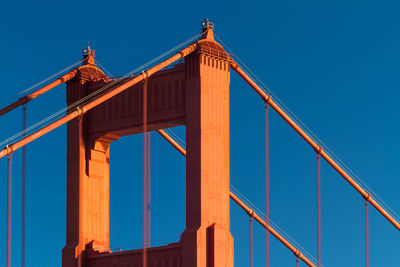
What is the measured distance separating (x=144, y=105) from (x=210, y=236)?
20.4 ft

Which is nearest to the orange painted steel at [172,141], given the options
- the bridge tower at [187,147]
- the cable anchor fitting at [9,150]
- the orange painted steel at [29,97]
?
the bridge tower at [187,147]

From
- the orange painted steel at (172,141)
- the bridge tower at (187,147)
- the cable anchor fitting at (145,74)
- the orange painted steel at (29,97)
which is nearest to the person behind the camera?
the bridge tower at (187,147)

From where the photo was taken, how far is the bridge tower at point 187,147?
55375mm

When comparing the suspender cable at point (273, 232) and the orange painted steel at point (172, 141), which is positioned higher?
the orange painted steel at point (172, 141)

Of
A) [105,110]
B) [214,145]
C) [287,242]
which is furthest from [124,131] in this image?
[287,242]

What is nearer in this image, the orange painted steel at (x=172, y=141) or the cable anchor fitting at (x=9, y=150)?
the cable anchor fitting at (x=9, y=150)

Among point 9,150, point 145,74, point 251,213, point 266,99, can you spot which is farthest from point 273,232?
point 9,150

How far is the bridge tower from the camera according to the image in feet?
182

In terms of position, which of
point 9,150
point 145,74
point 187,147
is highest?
point 145,74

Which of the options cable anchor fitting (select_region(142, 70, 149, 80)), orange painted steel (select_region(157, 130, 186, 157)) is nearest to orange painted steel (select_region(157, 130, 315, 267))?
orange painted steel (select_region(157, 130, 186, 157))

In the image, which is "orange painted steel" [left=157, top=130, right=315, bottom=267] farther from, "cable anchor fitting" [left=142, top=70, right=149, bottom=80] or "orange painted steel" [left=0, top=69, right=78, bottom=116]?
"cable anchor fitting" [left=142, top=70, right=149, bottom=80]

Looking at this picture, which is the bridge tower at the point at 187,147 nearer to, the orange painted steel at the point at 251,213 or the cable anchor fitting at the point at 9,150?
the orange painted steel at the point at 251,213

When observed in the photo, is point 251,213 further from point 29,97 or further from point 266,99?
point 29,97

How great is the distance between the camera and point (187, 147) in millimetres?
56188
